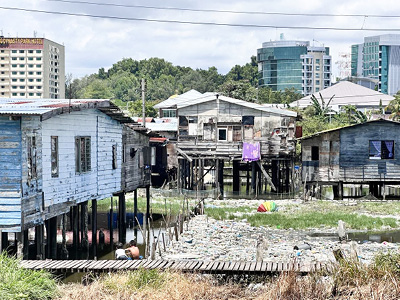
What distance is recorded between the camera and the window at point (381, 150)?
130 ft

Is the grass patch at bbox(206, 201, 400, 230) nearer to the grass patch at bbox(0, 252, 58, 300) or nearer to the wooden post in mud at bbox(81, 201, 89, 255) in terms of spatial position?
the wooden post in mud at bbox(81, 201, 89, 255)

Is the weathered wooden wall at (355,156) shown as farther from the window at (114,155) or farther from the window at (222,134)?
the window at (114,155)

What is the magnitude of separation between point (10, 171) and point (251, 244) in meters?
10.9

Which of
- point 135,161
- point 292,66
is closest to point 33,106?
point 135,161

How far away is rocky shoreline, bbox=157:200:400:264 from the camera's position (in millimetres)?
22406

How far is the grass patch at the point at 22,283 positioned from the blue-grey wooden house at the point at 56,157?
3326 millimetres

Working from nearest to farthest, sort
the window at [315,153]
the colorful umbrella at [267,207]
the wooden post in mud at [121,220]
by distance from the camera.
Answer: the wooden post in mud at [121,220] → the colorful umbrella at [267,207] → the window at [315,153]

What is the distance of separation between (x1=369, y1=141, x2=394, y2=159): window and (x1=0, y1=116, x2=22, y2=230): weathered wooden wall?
26.7 m

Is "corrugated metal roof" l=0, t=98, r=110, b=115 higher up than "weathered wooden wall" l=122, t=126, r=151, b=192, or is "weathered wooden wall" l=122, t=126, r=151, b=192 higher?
"corrugated metal roof" l=0, t=98, r=110, b=115

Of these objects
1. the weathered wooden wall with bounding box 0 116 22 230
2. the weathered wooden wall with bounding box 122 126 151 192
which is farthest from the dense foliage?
the weathered wooden wall with bounding box 0 116 22 230

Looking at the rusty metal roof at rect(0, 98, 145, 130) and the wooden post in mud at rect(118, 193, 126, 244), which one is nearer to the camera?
the rusty metal roof at rect(0, 98, 145, 130)

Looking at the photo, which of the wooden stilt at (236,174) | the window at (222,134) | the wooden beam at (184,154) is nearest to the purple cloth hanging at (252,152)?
the window at (222,134)

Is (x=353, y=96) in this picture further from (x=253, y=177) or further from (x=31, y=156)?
(x=31, y=156)

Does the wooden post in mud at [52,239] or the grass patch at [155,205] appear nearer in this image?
the wooden post in mud at [52,239]
